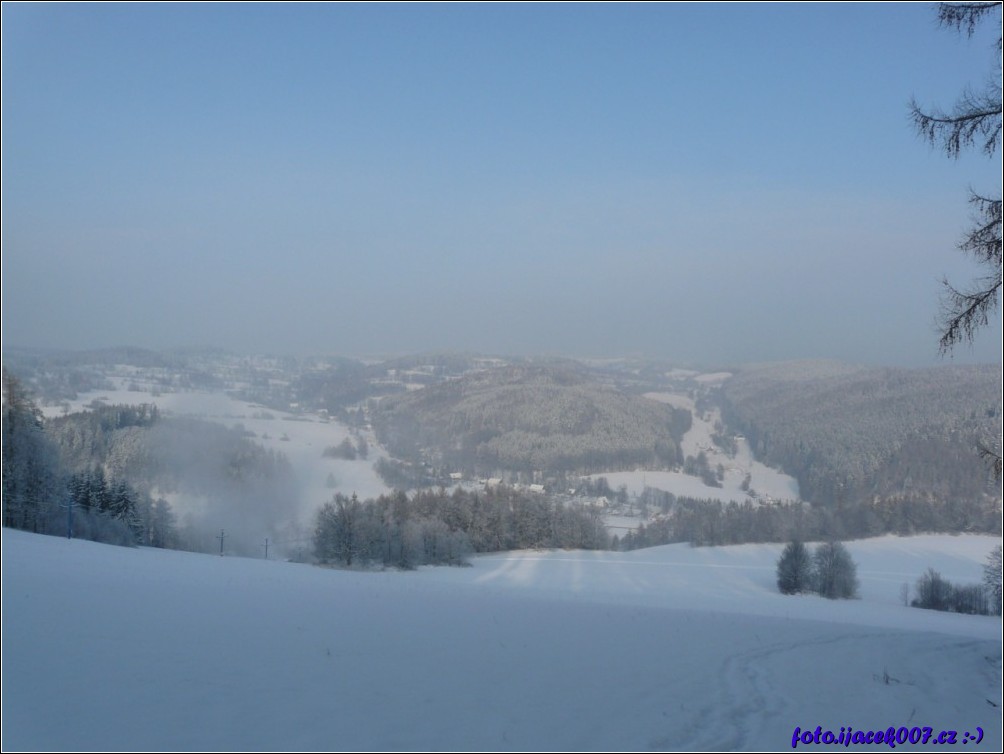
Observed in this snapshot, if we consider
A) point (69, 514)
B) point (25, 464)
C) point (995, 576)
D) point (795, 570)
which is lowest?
point (795, 570)

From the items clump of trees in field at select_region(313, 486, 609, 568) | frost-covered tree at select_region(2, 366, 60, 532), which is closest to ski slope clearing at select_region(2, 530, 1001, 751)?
frost-covered tree at select_region(2, 366, 60, 532)

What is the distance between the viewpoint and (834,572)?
89.8 ft

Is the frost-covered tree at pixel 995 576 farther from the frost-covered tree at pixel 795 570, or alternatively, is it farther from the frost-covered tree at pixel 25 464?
the frost-covered tree at pixel 25 464

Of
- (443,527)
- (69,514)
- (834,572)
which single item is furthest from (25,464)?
(834,572)

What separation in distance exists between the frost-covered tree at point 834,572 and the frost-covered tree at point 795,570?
0.35 meters

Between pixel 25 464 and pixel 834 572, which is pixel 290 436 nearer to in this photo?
pixel 25 464

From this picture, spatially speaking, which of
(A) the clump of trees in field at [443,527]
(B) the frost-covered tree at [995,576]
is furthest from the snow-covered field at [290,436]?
(B) the frost-covered tree at [995,576]

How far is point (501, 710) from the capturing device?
557cm

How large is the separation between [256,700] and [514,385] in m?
52.2

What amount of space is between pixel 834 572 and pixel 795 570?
1.38m

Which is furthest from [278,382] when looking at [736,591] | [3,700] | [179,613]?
[3,700]

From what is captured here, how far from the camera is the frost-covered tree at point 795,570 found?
2761cm

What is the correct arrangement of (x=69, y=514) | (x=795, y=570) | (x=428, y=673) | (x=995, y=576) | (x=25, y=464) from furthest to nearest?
1. (x=795, y=570)
2. (x=25, y=464)
3. (x=69, y=514)
4. (x=995, y=576)
5. (x=428, y=673)

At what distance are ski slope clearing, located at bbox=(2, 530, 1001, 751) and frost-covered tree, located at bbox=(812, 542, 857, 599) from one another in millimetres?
16849
